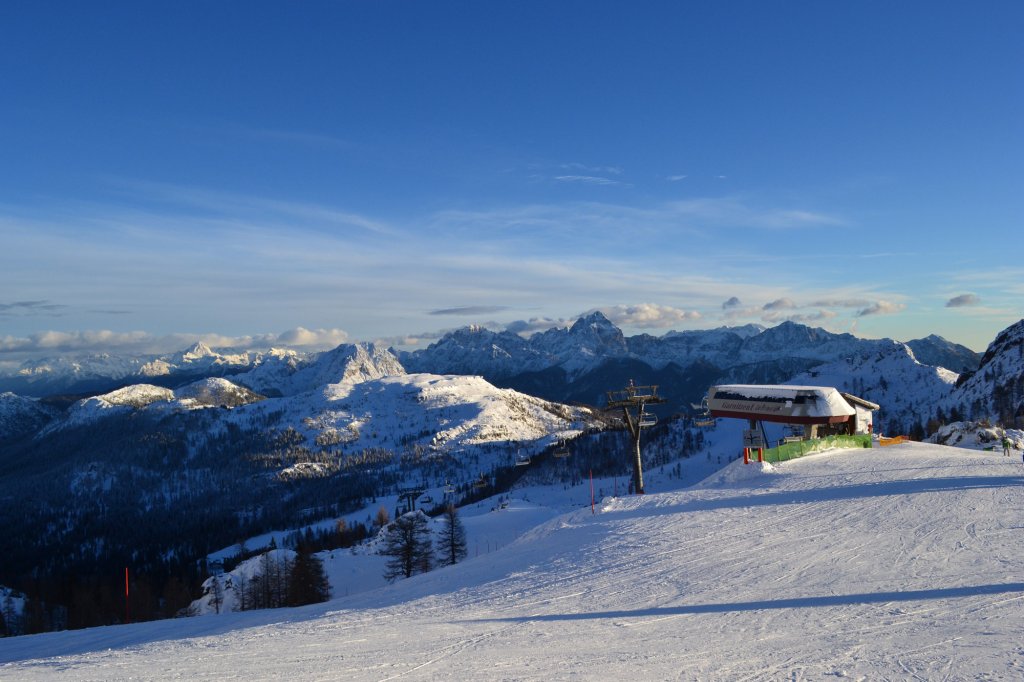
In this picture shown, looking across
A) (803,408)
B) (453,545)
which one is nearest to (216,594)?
(453,545)

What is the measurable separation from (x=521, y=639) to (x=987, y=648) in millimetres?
8990

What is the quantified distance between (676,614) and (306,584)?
5063cm

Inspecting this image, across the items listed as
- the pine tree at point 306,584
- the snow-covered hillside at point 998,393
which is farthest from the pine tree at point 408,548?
the snow-covered hillside at point 998,393

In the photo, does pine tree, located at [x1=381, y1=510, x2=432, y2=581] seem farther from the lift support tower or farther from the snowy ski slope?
the snowy ski slope

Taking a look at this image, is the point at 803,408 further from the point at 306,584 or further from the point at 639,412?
the point at 306,584

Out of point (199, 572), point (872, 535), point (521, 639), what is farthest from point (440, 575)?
point (199, 572)

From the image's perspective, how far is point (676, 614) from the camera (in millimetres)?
16797

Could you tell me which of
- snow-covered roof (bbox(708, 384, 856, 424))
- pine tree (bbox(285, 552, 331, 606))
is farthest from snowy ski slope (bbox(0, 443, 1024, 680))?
pine tree (bbox(285, 552, 331, 606))

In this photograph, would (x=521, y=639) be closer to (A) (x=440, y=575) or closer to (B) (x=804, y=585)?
(B) (x=804, y=585)

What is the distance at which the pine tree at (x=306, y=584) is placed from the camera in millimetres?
59812

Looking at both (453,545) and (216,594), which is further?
(216,594)

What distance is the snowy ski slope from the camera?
13133mm

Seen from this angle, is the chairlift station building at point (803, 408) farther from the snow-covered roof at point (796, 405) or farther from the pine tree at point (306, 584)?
the pine tree at point (306, 584)

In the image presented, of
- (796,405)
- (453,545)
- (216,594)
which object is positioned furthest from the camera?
(216,594)
